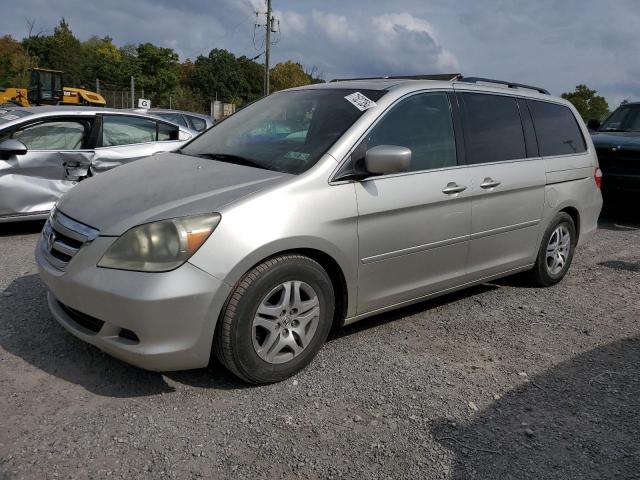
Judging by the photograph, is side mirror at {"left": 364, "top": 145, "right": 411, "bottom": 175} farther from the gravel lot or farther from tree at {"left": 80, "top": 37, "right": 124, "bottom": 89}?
tree at {"left": 80, "top": 37, "right": 124, "bottom": 89}

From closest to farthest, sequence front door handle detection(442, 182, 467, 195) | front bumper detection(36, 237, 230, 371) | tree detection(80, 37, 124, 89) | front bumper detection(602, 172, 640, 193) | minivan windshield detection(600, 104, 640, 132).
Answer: front bumper detection(36, 237, 230, 371), front door handle detection(442, 182, 467, 195), front bumper detection(602, 172, 640, 193), minivan windshield detection(600, 104, 640, 132), tree detection(80, 37, 124, 89)

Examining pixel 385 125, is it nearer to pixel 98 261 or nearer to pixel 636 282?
pixel 98 261

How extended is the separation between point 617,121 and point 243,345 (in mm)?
9022

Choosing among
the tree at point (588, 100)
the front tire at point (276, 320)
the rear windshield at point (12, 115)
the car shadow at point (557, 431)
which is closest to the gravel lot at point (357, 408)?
the car shadow at point (557, 431)

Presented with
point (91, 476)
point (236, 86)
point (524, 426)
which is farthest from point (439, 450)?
point (236, 86)

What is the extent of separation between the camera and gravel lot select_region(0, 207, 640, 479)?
8.48 ft

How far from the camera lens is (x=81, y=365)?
3.35m

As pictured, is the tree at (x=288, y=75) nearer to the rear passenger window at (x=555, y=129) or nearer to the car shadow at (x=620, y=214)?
the car shadow at (x=620, y=214)

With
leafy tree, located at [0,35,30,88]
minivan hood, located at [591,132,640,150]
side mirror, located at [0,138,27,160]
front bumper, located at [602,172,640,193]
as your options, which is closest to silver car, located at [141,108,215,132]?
side mirror, located at [0,138,27,160]

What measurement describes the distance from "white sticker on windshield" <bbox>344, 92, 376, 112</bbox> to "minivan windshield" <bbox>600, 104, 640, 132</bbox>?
725cm

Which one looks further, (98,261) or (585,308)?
(585,308)

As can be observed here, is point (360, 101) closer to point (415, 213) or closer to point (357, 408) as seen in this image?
point (415, 213)

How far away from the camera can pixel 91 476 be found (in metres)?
2.42

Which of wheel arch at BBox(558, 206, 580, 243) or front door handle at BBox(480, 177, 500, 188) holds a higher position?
front door handle at BBox(480, 177, 500, 188)
